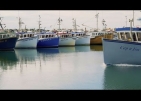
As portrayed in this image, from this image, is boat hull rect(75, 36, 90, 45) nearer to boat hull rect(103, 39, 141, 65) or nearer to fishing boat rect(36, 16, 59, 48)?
fishing boat rect(36, 16, 59, 48)

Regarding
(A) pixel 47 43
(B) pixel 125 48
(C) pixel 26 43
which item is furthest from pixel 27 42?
(B) pixel 125 48

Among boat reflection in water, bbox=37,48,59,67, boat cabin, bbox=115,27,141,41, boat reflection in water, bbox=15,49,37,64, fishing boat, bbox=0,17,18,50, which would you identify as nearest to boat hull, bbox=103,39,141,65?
boat cabin, bbox=115,27,141,41

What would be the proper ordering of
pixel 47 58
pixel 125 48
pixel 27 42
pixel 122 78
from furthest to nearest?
pixel 27 42
pixel 47 58
pixel 125 48
pixel 122 78

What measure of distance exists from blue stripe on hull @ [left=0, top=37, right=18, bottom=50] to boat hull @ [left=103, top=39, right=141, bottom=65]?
21132 millimetres

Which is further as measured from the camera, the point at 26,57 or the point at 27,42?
the point at 27,42

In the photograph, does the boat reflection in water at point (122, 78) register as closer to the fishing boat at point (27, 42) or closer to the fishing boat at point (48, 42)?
the fishing boat at point (27, 42)

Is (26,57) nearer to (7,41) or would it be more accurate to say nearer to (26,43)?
(7,41)

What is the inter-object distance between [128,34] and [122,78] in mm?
4773

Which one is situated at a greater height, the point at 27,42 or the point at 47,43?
the point at 27,42

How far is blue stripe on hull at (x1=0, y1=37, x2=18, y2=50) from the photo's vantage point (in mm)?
34438

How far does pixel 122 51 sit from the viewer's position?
1542 centimetres
